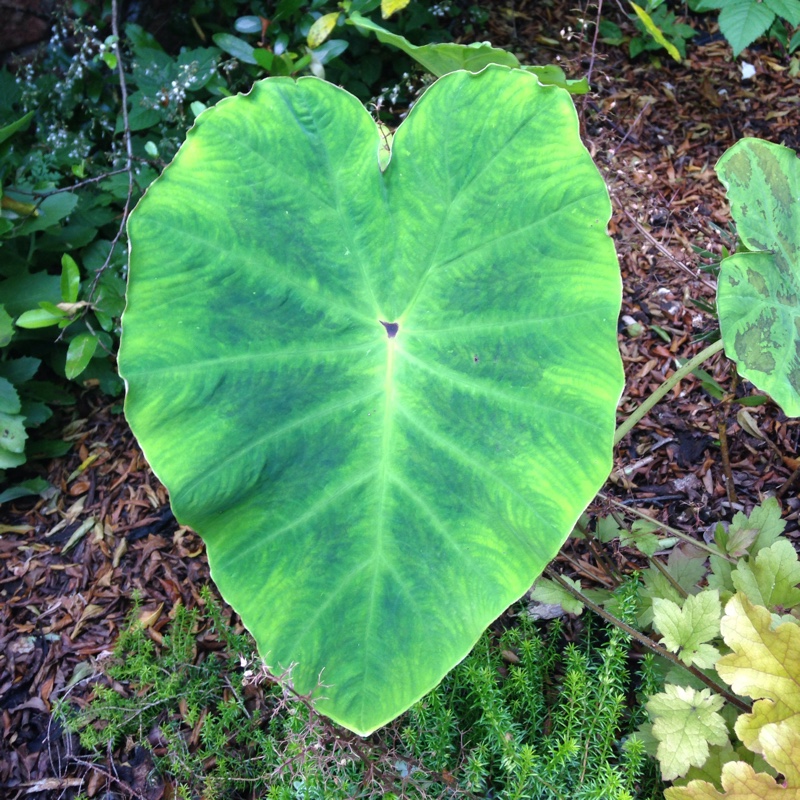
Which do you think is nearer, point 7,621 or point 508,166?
A: point 508,166

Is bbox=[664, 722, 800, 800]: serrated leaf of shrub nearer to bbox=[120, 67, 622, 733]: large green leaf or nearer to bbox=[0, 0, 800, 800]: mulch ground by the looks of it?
bbox=[120, 67, 622, 733]: large green leaf

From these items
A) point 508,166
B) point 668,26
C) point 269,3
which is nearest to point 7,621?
point 508,166

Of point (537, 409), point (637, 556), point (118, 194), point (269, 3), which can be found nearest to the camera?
point (537, 409)

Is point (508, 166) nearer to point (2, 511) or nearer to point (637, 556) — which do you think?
point (637, 556)

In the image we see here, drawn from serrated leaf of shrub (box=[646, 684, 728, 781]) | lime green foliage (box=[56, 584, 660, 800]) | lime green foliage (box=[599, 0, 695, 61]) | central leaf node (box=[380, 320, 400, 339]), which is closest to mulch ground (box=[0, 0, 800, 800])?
lime green foliage (box=[56, 584, 660, 800])

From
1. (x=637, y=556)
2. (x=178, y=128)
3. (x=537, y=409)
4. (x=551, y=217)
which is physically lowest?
(x=637, y=556)

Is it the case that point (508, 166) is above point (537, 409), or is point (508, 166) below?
above

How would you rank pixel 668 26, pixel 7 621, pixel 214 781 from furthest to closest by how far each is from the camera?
pixel 668 26, pixel 7 621, pixel 214 781

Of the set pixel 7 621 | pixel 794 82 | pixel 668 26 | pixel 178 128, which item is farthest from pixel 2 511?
pixel 794 82
